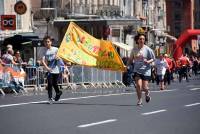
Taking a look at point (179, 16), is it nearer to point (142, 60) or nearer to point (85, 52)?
point (85, 52)

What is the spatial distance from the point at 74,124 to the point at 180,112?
3.67 m

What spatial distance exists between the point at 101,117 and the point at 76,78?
1797 centimetres

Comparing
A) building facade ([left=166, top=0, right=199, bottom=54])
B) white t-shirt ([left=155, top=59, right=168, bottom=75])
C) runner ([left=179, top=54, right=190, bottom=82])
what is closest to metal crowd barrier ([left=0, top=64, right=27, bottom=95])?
white t-shirt ([left=155, top=59, right=168, bottom=75])

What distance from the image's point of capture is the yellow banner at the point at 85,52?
86.2 ft

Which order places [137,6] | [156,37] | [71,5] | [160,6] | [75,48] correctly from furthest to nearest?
[160,6]
[156,37]
[137,6]
[71,5]
[75,48]

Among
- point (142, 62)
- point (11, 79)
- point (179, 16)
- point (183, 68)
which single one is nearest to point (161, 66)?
point (11, 79)

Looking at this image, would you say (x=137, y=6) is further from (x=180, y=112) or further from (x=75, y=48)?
(x=180, y=112)

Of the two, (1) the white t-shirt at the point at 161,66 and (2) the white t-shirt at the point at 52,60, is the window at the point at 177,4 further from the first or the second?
(2) the white t-shirt at the point at 52,60

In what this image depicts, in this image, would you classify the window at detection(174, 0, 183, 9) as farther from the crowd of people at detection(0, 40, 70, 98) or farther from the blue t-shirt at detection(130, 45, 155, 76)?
the blue t-shirt at detection(130, 45, 155, 76)

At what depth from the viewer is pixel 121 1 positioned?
74.8 m

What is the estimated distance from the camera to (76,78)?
33.6 m

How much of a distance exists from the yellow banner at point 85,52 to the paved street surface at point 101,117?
5097mm

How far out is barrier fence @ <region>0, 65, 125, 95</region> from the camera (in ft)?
99.0

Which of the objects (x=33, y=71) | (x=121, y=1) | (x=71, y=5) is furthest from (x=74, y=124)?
(x=121, y=1)
